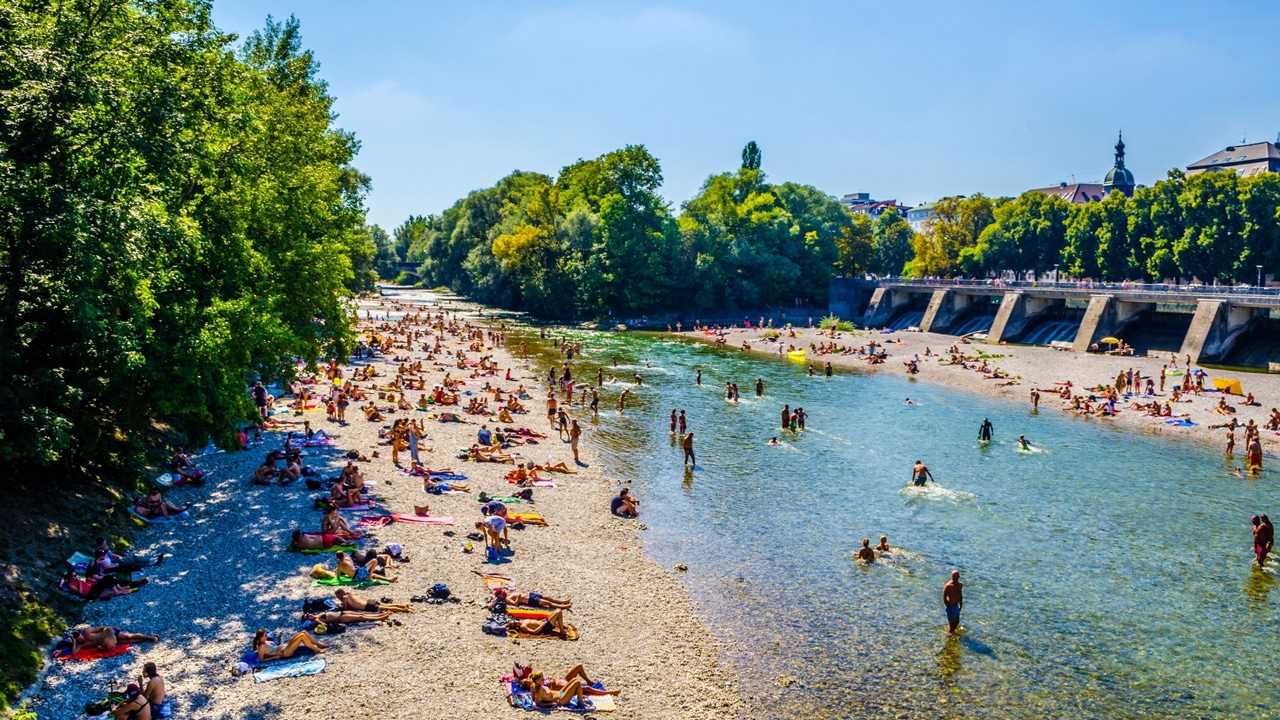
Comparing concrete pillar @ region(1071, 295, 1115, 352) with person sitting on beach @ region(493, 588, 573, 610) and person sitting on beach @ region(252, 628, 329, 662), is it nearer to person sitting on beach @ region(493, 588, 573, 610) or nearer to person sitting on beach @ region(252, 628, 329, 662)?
person sitting on beach @ region(493, 588, 573, 610)

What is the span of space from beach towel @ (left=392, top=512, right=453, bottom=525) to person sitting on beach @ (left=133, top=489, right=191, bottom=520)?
5.21 m

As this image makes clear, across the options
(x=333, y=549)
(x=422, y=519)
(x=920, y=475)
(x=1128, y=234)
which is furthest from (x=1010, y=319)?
(x=333, y=549)

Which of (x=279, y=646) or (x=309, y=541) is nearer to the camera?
(x=279, y=646)

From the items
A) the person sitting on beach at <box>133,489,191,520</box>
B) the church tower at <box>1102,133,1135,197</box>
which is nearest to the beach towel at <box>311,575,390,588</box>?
the person sitting on beach at <box>133,489,191,520</box>

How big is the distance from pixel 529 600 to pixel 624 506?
7.70 m

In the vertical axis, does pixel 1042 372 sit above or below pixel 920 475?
above

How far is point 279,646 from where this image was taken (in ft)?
47.6

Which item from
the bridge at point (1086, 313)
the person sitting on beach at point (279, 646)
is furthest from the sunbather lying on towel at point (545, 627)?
the bridge at point (1086, 313)

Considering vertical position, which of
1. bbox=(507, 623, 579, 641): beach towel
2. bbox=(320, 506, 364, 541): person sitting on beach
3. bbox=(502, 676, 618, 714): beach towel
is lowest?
bbox=(502, 676, 618, 714): beach towel

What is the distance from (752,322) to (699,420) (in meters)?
48.3

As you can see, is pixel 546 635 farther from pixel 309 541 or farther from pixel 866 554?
pixel 866 554

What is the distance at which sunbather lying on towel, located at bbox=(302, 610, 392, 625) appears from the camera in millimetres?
15609

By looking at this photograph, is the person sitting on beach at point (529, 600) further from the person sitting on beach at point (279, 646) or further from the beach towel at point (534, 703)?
the person sitting on beach at point (279, 646)

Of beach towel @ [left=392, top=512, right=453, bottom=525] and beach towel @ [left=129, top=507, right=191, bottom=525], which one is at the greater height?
beach towel @ [left=129, top=507, right=191, bottom=525]
